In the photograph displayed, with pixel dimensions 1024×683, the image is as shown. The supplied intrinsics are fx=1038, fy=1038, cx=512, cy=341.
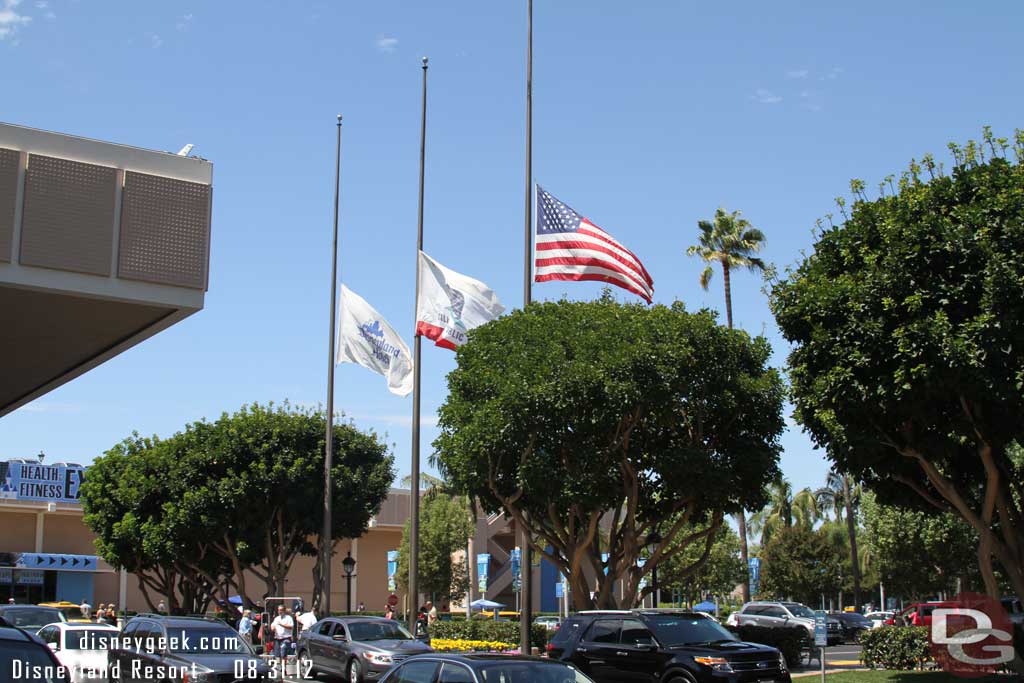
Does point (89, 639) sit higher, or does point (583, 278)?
point (583, 278)

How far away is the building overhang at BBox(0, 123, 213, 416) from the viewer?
41.6 ft

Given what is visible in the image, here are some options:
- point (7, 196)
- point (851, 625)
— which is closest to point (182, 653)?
point (7, 196)

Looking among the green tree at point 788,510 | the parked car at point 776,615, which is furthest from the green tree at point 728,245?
the green tree at point 788,510

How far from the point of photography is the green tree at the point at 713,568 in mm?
61812

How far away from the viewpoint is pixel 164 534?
41.2 meters

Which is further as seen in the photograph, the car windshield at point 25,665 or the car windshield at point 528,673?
the car windshield at point 528,673

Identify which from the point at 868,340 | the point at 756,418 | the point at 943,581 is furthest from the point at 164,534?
the point at 943,581

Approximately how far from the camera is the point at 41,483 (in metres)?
55.3

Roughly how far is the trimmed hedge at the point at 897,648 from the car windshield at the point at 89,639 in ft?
56.6

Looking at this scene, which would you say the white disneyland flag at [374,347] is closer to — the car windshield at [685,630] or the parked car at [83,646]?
the parked car at [83,646]

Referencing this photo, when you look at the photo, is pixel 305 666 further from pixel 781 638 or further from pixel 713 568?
pixel 713 568

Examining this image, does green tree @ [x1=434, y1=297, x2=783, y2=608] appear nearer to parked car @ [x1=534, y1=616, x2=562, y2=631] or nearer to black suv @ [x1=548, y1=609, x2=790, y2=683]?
parked car @ [x1=534, y1=616, x2=562, y2=631]

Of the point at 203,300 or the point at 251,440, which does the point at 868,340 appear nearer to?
the point at 203,300

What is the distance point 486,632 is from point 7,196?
2287 cm
